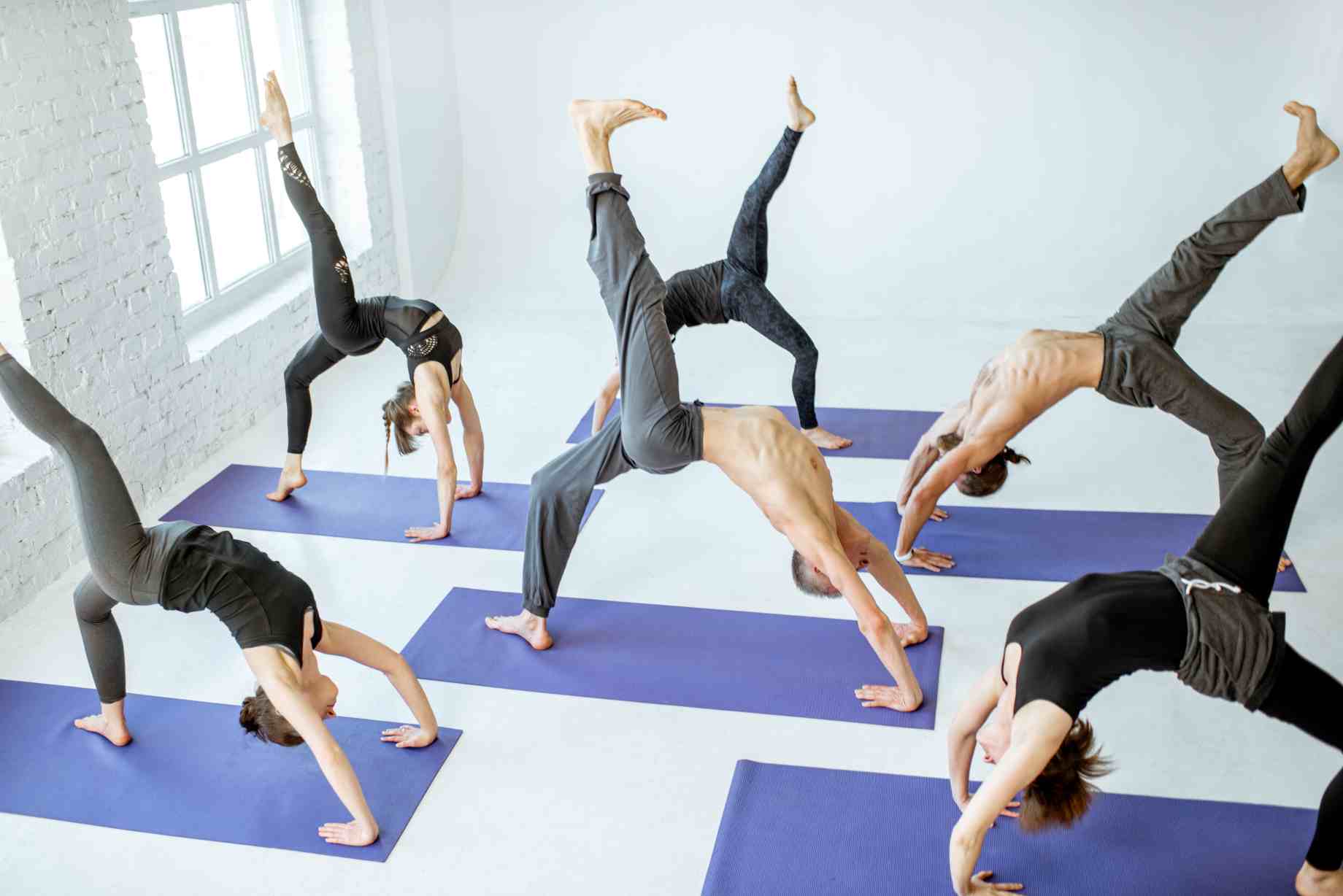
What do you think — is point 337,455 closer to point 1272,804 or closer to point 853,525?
point 853,525

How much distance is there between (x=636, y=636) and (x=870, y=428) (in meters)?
2.03

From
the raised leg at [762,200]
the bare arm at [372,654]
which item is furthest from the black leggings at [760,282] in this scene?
the bare arm at [372,654]

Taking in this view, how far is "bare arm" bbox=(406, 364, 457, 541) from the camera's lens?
177 inches

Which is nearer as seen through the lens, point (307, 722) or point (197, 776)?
point (307, 722)

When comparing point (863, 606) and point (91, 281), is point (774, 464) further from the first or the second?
point (91, 281)

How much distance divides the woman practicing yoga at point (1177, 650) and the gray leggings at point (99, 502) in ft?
7.17

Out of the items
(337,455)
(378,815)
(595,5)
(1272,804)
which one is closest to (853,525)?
(1272,804)

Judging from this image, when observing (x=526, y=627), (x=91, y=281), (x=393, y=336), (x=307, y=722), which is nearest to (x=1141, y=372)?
(x=526, y=627)

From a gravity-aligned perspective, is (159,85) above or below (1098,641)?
above

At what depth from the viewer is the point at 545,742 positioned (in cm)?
363

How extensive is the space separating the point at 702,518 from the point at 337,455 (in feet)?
5.81

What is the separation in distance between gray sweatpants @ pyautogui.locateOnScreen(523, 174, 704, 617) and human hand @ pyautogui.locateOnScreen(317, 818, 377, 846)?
1080 millimetres

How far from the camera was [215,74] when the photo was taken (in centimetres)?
588

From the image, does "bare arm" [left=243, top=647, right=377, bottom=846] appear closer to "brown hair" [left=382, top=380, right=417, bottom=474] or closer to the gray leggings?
the gray leggings
